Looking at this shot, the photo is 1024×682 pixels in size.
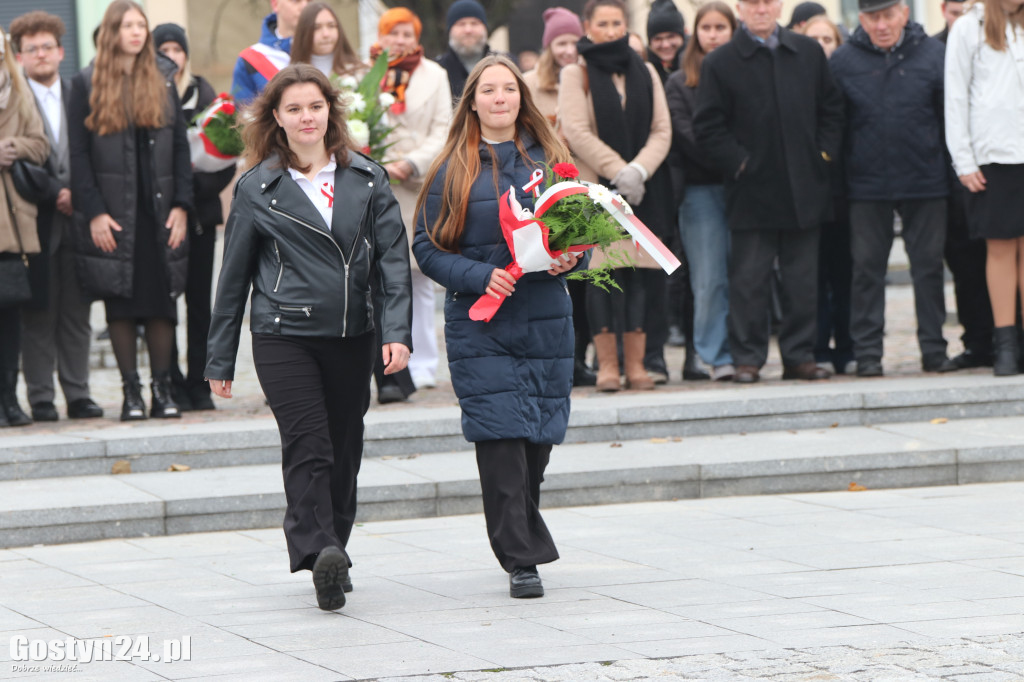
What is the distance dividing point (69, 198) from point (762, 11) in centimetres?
430

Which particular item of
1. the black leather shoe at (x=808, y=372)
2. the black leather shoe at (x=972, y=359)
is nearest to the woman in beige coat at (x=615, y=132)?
the black leather shoe at (x=808, y=372)

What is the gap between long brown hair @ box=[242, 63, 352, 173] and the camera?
598 centimetres

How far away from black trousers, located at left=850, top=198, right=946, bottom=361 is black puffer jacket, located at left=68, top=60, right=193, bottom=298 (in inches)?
166

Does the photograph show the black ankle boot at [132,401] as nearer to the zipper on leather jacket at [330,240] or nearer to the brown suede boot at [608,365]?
the brown suede boot at [608,365]

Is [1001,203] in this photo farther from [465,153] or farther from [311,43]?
[465,153]

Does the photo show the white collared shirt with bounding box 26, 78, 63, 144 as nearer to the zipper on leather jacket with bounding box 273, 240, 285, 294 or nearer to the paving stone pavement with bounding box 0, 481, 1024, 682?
the paving stone pavement with bounding box 0, 481, 1024, 682

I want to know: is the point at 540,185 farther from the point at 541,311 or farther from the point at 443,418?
the point at 443,418

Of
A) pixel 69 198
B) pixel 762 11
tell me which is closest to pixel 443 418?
pixel 69 198

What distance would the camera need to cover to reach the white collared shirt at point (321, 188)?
19.5 feet

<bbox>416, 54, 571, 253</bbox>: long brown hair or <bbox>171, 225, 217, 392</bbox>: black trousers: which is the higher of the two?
<bbox>416, 54, 571, 253</bbox>: long brown hair

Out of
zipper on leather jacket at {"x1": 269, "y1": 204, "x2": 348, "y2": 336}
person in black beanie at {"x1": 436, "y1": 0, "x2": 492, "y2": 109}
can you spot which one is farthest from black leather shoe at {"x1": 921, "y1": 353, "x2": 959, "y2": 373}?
zipper on leather jacket at {"x1": 269, "y1": 204, "x2": 348, "y2": 336}

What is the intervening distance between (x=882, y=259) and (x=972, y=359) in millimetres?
906

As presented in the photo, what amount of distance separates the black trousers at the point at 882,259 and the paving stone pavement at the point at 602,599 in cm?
237

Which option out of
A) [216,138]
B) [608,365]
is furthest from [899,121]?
[216,138]
